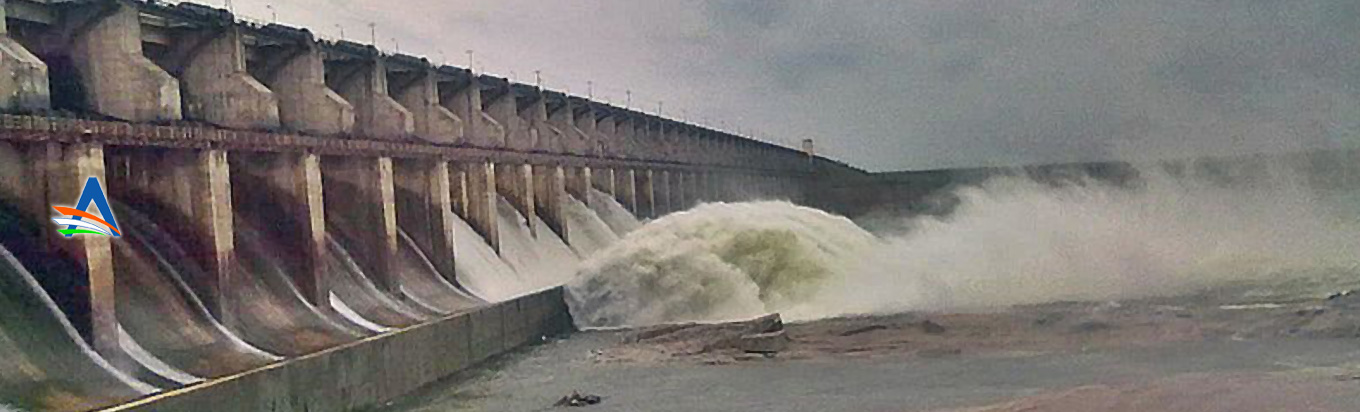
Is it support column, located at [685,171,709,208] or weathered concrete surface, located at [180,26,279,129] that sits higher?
weathered concrete surface, located at [180,26,279,129]

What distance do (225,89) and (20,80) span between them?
6569mm

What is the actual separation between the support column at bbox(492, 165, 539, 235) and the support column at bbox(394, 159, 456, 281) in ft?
21.6

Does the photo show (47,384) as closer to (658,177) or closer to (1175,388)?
(1175,388)

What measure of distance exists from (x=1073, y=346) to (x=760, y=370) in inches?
181

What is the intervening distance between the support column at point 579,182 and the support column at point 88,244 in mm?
28116

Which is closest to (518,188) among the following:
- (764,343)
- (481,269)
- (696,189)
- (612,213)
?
(481,269)

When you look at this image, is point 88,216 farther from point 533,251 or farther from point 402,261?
point 533,251

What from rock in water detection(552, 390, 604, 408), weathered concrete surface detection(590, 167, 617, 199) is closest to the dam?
rock in water detection(552, 390, 604, 408)

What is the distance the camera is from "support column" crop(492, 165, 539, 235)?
127 ft

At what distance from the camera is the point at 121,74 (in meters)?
20.4

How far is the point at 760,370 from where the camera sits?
21047 millimetres

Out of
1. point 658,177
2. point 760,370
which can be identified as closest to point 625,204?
point 658,177

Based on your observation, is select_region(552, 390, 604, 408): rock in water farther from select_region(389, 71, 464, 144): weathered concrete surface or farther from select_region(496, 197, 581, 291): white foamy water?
select_region(389, 71, 464, 144): weathered concrete surface

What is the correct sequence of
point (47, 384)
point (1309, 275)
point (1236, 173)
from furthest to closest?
point (1236, 173) < point (1309, 275) < point (47, 384)
